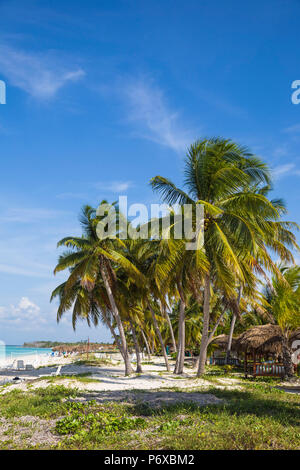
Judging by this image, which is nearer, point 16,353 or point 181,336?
point 181,336

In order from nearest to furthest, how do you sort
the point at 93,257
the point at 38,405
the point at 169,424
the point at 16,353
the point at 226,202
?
the point at 169,424 → the point at 38,405 → the point at 226,202 → the point at 93,257 → the point at 16,353

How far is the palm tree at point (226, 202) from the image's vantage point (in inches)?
518

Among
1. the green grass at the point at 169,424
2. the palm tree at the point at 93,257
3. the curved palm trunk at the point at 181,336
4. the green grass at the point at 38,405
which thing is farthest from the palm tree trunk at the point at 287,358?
the green grass at the point at 38,405

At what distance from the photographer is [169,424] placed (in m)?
6.58

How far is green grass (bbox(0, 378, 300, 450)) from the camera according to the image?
561cm

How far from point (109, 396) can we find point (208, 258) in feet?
21.4

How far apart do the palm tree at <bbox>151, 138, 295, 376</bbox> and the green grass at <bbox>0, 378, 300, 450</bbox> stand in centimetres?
545

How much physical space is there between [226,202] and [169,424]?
903 cm

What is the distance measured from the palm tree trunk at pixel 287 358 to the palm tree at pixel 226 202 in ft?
16.0

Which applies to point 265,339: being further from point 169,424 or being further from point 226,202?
point 169,424

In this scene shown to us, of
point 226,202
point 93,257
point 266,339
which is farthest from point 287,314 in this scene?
point 93,257

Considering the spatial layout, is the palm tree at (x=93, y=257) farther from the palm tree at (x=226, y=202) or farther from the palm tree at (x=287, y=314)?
the palm tree at (x=287, y=314)

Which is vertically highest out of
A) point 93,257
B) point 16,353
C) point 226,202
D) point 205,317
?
point 226,202

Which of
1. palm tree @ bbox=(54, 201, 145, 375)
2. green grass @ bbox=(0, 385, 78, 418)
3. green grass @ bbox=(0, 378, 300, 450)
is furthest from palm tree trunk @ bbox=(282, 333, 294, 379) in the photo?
green grass @ bbox=(0, 385, 78, 418)
